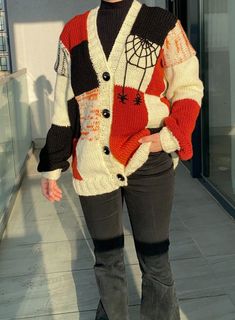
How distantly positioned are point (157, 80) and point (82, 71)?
0.31 meters

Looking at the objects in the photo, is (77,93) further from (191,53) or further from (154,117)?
(191,53)

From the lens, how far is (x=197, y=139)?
5.52m

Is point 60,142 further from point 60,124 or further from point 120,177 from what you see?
point 120,177

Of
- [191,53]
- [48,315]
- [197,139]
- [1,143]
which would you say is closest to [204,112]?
[197,139]

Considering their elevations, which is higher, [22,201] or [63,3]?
[63,3]

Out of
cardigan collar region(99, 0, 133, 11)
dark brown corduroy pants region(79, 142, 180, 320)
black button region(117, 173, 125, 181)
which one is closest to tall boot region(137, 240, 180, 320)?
dark brown corduroy pants region(79, 142, 180, 320)

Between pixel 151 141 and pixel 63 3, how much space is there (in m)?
6.50

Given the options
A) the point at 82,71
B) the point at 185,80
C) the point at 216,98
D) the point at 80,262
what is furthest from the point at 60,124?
the point at 216,98

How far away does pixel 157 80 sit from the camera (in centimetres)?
192

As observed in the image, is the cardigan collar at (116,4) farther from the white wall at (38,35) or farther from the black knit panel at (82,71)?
the white wall at (38,35)

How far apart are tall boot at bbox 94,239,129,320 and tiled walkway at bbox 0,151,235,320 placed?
600 mm

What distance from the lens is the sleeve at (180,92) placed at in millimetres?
1885

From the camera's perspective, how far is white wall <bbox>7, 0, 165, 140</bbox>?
7.79 metres

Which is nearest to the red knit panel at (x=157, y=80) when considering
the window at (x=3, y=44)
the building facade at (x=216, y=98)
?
the building facade at (x=216, y=98)
